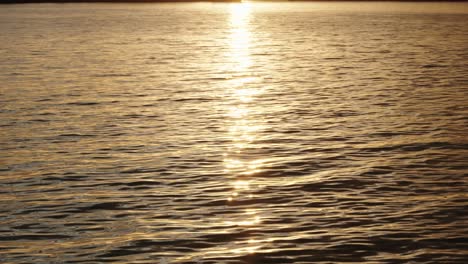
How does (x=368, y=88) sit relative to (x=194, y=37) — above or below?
above

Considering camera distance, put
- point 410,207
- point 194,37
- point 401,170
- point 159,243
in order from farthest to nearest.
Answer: point 194,37
point 401,170
point 410,207
point 159,243

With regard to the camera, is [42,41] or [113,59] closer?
[113,59]

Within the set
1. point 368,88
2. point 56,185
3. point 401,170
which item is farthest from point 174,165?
point 368,88

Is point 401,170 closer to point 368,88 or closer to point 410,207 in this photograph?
point 410,207

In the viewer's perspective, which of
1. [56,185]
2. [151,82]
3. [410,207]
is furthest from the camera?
[151,82]

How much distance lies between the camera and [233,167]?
3023 centimetres

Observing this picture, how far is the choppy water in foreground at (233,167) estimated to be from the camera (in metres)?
21.7

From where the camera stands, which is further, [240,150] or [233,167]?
[240,150]

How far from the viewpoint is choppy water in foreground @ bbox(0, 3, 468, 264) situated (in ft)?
A: 71.2

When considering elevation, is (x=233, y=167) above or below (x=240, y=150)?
above

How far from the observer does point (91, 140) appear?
115 ft

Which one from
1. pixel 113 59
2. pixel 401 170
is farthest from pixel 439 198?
pixel 113 59

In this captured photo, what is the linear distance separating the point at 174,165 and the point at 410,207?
8.25 metres

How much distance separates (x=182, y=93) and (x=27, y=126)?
1479cm
